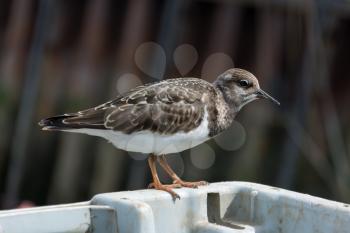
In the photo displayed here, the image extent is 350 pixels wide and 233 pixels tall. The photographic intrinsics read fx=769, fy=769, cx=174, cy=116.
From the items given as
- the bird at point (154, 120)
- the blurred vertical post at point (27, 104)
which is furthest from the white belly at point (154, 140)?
the blurred vertical post at point (27, 104)

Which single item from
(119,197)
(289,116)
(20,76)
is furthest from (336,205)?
(20,76)

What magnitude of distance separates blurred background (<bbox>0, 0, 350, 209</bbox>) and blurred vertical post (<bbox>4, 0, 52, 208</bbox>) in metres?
0.01

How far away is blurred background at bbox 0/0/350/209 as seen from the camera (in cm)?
905

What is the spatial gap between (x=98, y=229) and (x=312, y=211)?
116 centimetres

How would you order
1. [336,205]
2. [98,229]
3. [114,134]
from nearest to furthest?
[98,229] → [336,205] → [114,134]

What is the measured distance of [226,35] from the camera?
30.5 ft

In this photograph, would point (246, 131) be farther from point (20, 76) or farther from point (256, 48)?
point (20, 76)

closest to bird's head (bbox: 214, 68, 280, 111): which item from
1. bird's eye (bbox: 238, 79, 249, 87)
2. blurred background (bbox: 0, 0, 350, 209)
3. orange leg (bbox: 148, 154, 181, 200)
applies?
bird's eye (bbox: 238, 79, 249, 87)

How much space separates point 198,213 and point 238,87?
199cm

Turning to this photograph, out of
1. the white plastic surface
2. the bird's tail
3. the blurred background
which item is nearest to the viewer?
the white plastic surface

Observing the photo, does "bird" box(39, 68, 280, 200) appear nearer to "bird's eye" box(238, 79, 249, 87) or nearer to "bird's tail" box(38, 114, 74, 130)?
"bird's tail" box(38, 114, 74, 130)

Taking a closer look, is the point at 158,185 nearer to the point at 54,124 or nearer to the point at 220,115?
the point at 54,124

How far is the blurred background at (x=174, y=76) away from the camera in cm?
905

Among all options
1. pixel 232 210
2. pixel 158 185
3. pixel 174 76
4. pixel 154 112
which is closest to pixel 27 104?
pixel 174 76
